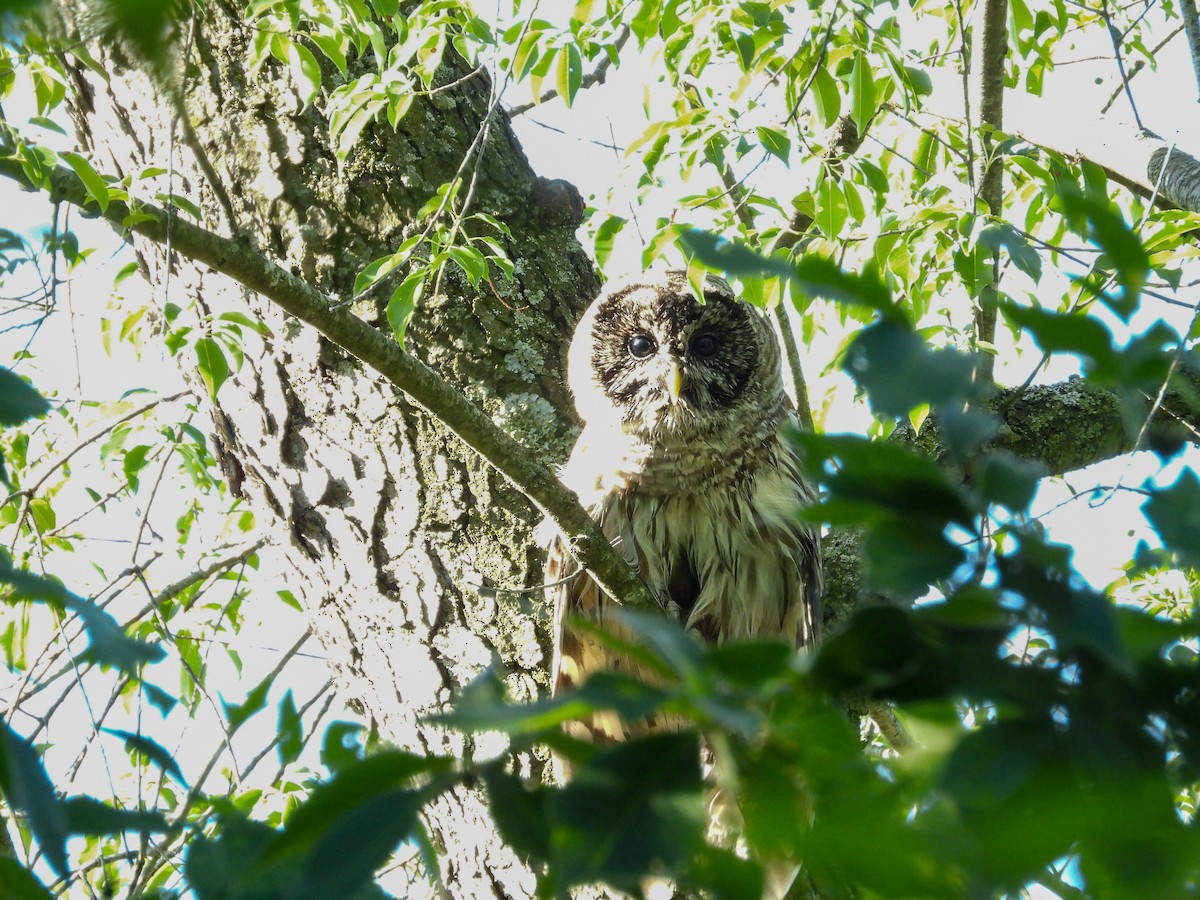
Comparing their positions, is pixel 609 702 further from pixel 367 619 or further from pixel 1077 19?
pixel 1077 19

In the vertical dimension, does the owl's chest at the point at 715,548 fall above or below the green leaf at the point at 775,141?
below

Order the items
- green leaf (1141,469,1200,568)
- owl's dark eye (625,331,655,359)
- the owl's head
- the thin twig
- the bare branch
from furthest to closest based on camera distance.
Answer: the thin twig → owl's dark eye (625,331,655,359) → the owl's head → the bare branch → green leaf (1141,469,1200,568)

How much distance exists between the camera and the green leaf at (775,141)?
297 centimetres

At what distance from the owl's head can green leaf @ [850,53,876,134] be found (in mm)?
1151

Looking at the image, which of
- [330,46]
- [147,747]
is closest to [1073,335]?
[147,747]

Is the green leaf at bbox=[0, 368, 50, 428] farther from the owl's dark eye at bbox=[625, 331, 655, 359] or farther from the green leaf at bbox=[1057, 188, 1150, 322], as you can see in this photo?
the owl's dark eye at bbox=[625, 331, 655, 359]

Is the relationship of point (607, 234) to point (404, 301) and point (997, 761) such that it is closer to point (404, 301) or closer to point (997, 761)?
point (404, 301)

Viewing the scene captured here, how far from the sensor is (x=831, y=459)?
0.65 meters

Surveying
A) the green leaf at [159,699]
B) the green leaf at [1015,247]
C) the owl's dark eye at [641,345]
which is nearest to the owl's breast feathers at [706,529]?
the owl's dark eye at [641,345]

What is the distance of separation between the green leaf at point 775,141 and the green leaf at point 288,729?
2.49m

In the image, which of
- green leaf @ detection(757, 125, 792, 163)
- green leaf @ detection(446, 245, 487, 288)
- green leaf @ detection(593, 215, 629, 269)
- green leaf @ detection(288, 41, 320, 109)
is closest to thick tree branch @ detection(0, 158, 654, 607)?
green leaf @ detection(446, 245, 487, 288)

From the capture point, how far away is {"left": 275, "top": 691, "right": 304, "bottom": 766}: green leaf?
0.77 metres

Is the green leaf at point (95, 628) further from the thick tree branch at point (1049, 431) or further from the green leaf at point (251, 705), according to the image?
the thick tree branch at point (1049, 431)

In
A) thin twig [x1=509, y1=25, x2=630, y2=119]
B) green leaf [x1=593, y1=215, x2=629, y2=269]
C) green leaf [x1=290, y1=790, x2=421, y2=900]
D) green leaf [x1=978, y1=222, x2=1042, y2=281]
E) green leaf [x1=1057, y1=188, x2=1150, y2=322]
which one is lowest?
green leaf [x1=290, y1=790, x2=421, y2=900]
